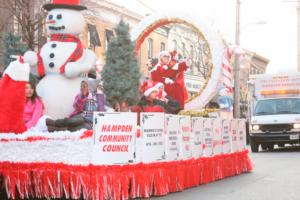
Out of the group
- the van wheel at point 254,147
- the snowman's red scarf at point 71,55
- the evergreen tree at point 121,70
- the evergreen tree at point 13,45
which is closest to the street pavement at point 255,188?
the snowman's red scarf at point 71,55

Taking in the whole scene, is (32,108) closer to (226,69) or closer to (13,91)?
(13,91)

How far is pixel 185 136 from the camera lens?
11.0 meters

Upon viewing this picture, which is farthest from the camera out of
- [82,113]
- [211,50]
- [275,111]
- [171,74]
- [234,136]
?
[275,111]

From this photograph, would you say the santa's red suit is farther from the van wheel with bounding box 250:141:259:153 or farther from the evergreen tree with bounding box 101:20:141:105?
the van wheel with bounding box 250:141:259:153

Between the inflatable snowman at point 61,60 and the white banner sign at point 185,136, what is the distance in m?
2.11

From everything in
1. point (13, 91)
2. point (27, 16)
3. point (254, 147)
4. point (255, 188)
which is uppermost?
point (27, 16)

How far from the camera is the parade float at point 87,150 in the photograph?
890 cm

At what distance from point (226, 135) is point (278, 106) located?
1074 cm

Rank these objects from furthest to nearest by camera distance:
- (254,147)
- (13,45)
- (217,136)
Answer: (254,147)
(13,45)
(217,136)

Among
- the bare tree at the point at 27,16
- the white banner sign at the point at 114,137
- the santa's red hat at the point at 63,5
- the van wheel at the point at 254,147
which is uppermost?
the bare tree at the point at 27,16

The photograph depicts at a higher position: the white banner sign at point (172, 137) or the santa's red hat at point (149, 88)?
the santa's red hat at point (149, 88)

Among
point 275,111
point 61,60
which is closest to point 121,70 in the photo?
point 61,60

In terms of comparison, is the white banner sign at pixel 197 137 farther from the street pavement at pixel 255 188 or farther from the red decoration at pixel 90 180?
the red decoration at pixel 90 180

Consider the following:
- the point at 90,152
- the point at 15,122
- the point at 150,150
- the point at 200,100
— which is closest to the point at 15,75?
the point at 15,122
